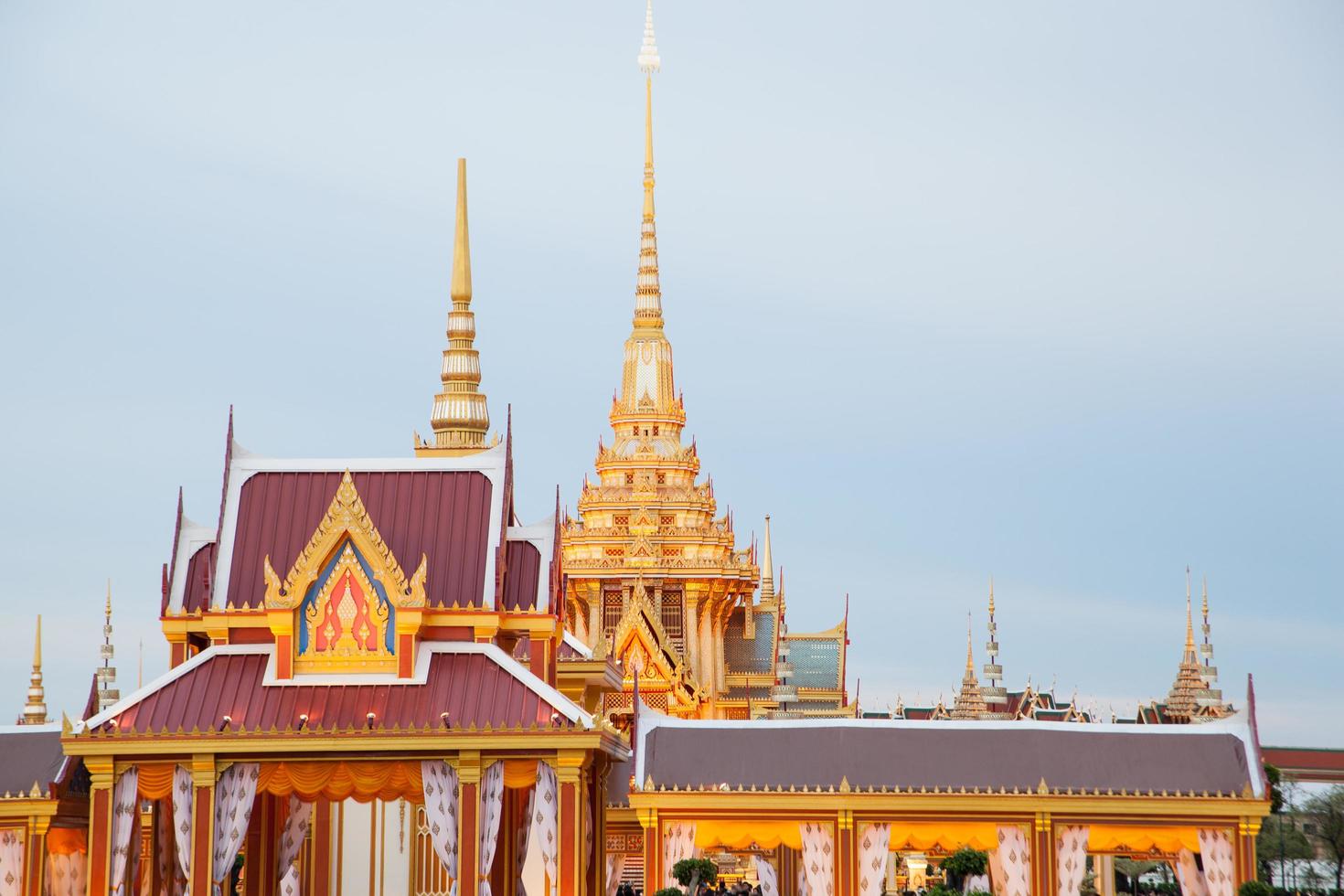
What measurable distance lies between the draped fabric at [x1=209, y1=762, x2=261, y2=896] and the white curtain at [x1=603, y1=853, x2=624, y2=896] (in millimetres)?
7857

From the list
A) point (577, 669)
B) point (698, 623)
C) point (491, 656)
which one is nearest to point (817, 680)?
point (698, 623)

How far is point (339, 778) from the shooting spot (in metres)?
38.0

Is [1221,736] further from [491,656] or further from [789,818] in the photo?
[491,656]

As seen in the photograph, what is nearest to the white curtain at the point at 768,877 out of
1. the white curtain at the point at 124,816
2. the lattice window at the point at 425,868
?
the lattice window at the point at 425,868

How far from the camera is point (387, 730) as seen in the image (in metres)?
37.2

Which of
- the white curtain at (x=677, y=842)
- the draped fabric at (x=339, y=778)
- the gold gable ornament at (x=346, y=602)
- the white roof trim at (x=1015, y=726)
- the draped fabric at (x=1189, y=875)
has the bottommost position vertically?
the draped fabric at (x=1189, y=875)

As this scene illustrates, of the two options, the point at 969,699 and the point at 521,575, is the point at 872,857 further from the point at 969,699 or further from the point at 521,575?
the point at 969,699

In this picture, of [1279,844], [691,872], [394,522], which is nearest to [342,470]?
[394,522]

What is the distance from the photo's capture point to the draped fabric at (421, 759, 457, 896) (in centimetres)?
3728

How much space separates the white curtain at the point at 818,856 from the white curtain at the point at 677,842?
182cm

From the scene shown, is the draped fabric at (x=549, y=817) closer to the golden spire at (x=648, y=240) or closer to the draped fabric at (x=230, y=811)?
the draped fabric at (x=230, y=811)

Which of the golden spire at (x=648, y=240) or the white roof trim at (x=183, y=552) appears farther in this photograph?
the golden spire at (x=648, y=240)

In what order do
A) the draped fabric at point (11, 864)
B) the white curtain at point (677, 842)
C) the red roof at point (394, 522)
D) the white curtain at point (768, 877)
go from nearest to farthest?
1. the draped fabric at point (11, 864)
2. the red roof at point (394, 522)
3. the white curtain at point (677, 842)
4. the white curtain at point (768, 877)

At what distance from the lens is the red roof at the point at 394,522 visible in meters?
39.6
